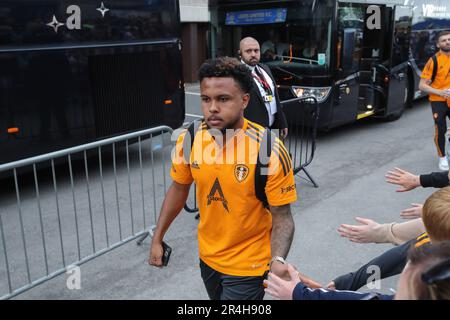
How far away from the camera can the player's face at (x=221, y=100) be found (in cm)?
236

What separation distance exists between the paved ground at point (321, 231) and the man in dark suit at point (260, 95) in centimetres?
112

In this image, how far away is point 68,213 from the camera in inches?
223

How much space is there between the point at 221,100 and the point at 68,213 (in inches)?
154

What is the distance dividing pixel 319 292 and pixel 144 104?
6.04 m

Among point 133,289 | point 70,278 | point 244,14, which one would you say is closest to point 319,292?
point 133,289

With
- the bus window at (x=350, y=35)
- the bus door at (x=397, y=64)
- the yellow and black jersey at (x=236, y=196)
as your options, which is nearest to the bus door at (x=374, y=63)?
the bus door at (x=397, y=64)

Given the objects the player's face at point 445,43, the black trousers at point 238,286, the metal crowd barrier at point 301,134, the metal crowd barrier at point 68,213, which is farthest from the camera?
the player's face at point 445,43

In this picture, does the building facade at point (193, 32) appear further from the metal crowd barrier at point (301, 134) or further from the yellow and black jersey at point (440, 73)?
the yellow and black jersey at point (440, 73)

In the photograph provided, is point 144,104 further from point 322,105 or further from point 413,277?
point 413,277

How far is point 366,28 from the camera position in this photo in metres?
10.3

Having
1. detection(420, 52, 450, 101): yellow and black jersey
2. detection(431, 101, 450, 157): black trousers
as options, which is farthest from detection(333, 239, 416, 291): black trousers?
detection(420, 52, 450, 101): yellow and black jersey

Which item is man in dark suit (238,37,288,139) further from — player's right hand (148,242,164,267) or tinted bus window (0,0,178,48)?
player's right hand (148,242,164,267)

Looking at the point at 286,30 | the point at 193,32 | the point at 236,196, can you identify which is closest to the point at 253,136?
the point at 236,196

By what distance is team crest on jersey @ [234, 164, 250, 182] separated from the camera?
2.37 m
